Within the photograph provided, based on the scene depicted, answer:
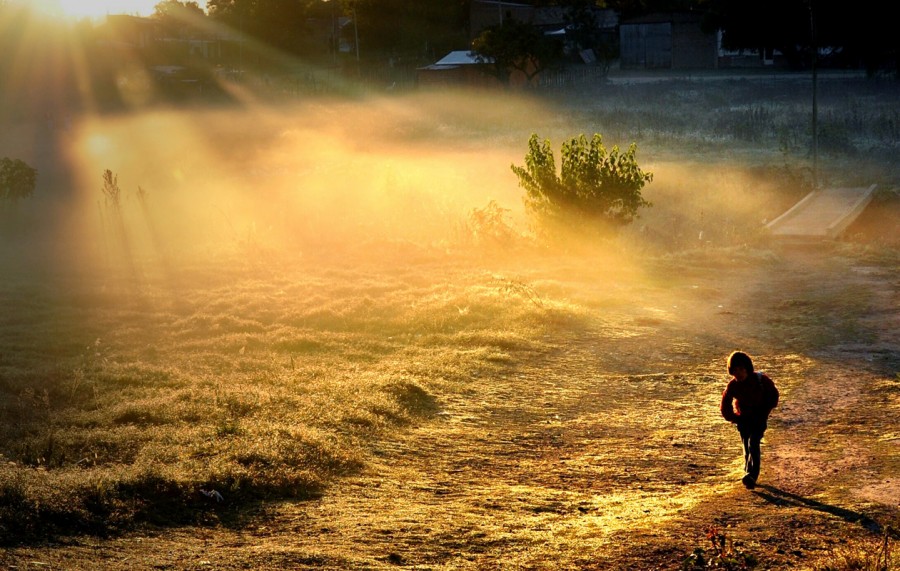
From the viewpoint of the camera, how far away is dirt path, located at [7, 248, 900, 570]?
6617mm

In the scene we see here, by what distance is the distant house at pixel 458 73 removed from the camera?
59.8 m

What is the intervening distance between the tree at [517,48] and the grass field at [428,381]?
26139mm

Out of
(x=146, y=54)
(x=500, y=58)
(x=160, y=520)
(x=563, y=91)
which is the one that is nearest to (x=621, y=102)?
(x=563, y=91)

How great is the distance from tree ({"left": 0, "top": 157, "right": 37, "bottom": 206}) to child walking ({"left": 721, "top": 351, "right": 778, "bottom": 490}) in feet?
82.9

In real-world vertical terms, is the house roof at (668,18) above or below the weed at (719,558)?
above

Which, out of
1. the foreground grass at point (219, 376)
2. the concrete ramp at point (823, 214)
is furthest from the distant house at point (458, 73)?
the foreground grass at point (219, 376)

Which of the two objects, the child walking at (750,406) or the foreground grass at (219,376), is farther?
the child walking at (750,406)

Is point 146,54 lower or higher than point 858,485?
higher

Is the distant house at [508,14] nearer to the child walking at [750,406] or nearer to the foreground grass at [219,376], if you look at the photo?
the foreground grass at [219,376]

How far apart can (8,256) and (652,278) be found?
14.1 m

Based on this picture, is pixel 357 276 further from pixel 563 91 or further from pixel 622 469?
pixel 563 91

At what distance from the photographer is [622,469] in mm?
8844

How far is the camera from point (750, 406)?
7.93 metres

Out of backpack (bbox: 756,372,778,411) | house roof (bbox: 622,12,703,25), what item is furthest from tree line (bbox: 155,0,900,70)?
backpack (bbox: 756,372,778,411)
